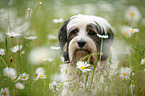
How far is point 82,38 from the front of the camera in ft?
8.35

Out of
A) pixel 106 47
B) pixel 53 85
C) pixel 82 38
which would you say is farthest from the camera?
pixel 106 47

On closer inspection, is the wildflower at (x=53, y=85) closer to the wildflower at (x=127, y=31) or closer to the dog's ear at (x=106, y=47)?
the dog's ear at (x=106, y=47)

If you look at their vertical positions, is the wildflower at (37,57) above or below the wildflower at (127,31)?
below

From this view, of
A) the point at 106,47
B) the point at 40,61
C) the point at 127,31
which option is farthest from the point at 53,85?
the point at 127,31

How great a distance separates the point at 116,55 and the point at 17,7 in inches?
63.5

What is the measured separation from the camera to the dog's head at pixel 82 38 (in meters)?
2.59

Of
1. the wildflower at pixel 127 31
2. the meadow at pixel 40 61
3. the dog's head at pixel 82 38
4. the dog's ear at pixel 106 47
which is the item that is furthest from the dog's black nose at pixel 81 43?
the wildflower at pixel 127 31

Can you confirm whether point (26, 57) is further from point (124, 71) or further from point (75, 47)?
point (124, 71)

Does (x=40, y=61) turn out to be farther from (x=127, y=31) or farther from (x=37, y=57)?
(x=127, y=31)

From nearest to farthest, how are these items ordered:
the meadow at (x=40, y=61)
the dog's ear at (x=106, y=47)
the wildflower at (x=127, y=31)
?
the meadow at (x=40, y=61)
the wildflower at (x=127, y=31)
the dog's ear at (x=106, y=47)

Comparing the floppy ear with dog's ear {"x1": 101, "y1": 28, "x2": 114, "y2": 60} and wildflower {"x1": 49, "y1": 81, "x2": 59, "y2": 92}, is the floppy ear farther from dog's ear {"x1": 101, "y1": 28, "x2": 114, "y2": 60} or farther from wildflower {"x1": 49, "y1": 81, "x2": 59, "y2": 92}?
wildflower {"x1": 49, "y1": 81, "x2": 59, "y2": 92}

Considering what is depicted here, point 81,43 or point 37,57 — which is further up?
point 81,43

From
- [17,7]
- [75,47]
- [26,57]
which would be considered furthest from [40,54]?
[17,7]

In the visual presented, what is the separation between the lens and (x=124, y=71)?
215cm
